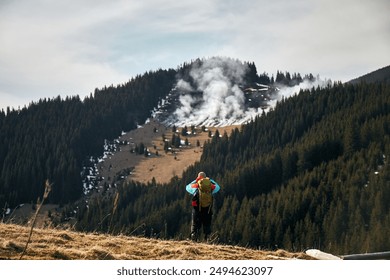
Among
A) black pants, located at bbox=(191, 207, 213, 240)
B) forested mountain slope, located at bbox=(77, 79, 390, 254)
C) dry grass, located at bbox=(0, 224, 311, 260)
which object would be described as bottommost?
forested mountain slope, located at bbox=(77, 79, 390, 254)

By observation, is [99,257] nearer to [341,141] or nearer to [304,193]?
[304,193]

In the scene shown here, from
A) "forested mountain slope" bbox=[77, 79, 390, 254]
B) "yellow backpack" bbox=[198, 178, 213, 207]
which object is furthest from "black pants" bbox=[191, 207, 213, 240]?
"forested mountain slope" bbox=[77, 79, 390, 254]

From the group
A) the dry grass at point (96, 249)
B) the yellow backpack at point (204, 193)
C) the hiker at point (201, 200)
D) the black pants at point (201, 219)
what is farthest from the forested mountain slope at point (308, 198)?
the dry grass at point (96, 249)

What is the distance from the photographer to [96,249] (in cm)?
921

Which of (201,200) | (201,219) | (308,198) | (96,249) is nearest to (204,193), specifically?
(201,200)

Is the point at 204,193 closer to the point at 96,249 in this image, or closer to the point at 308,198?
the point at 96,249

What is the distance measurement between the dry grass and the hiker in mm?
3293

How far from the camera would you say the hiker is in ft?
49.8

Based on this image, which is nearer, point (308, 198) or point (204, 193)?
point (204, 193)

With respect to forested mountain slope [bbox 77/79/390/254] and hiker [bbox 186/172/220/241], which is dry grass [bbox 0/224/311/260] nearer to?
hiker [bbox 186/172/220/241]

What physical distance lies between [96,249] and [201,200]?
6387 mm

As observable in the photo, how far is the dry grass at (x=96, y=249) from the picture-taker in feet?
29.1

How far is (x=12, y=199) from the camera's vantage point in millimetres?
188250
